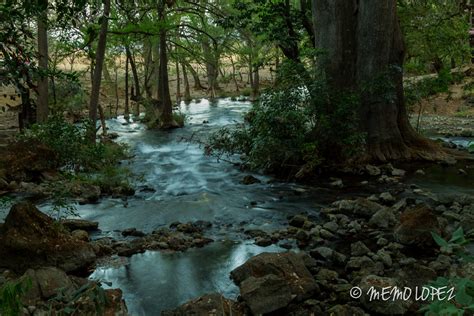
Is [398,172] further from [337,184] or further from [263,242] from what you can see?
[263,242]

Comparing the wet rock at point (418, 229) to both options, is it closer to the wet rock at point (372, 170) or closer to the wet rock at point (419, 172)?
the wet rock at point (372, 170)

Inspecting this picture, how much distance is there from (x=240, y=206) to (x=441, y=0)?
12.8 meters

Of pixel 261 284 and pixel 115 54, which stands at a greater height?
pixel 115 54

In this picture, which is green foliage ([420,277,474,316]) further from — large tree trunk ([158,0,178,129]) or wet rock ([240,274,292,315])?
large tree trunk ([158,0,178,129])

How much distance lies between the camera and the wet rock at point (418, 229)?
18.2 ft

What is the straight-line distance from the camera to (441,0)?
1598 cm

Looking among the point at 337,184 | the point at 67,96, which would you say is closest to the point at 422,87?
the point at 337,184

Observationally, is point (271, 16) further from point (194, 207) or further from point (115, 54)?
point (115, 54)

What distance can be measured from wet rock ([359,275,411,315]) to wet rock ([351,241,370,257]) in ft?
3.50

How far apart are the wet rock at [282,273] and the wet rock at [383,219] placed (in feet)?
6.25

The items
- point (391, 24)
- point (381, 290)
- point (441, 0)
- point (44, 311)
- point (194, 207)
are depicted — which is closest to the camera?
point (44, 311)

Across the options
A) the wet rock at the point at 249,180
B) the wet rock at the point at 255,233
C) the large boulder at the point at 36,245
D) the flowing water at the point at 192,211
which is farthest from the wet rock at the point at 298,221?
the large boulder at the point at 36,245

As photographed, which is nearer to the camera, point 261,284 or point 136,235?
point 261,284

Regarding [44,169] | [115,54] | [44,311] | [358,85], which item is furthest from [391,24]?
[115,54]
